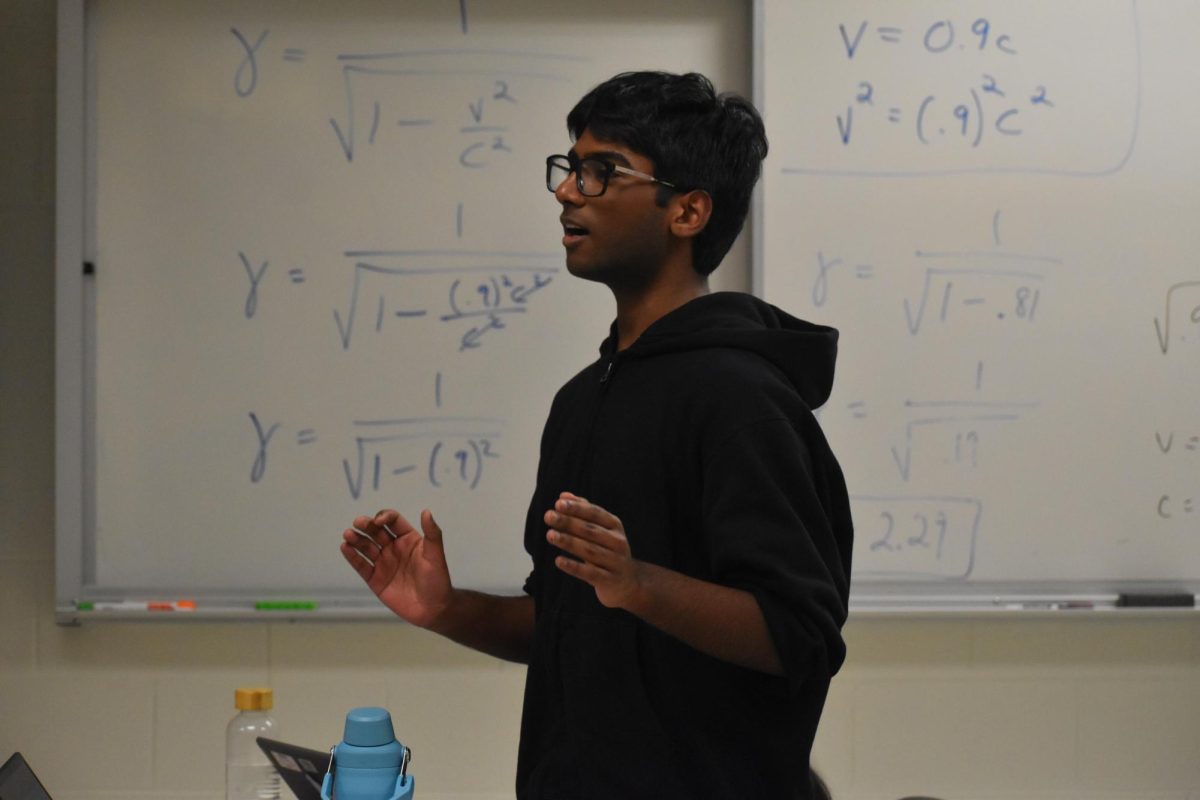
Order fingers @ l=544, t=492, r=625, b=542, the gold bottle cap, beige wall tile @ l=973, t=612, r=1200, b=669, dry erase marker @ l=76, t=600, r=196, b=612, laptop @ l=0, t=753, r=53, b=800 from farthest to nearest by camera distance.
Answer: beige wall tile @ l=973, t=612, r=1200, b=669 → dry erase marker @ l=76, t=600, r=196, b=612 → the gold bottle cap → laptop @ l=0, t=753, r=53, b=800 → fingers @ l=544, t=492, r=625, b=542

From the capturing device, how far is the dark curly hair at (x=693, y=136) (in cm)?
123

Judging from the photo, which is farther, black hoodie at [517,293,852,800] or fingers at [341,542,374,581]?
fingers at [341,542,374,581]

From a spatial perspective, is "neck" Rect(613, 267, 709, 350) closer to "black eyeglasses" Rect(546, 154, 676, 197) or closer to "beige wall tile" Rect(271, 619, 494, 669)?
"black eyeglasses" Rect(546, 154, 676, 197)

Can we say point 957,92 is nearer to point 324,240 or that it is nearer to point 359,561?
point 324,240

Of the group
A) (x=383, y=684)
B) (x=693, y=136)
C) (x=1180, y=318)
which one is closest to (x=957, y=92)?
(x=1180, y=318)

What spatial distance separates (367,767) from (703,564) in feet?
1.15

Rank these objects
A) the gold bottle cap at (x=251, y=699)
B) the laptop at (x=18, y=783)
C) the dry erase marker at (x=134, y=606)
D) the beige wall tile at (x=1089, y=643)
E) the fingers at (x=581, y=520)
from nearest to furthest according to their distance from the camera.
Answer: the fingers at (x=581, y=520)
the laptop at (x=18, y=783)
the gold bottle cap at (x=251, y=699)
the dry erase marker at (x=134, y=606)
the beige wall tile at (x=1089, y=643)

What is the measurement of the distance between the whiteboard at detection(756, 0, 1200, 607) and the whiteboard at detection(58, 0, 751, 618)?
0.29 m

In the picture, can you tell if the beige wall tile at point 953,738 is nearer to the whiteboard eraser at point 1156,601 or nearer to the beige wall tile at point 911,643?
the beige wall tile at point 911,643

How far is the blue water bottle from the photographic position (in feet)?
3.30

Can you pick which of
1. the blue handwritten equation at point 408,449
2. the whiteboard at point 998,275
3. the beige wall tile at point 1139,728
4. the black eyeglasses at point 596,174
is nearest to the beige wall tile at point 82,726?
the blue handwritten equation at point 408,449

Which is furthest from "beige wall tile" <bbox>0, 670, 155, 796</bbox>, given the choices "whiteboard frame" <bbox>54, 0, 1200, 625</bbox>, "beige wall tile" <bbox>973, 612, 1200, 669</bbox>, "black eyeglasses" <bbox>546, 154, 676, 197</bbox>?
"beige wall tile" <bbox>973, 612, 1200, 669</bbox>

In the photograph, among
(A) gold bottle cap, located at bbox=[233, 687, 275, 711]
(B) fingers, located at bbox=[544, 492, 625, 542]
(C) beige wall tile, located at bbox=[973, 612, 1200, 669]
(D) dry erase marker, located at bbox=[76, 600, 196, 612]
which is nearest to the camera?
(B) fingers, located at bbox=[544, 492, 625, 542]

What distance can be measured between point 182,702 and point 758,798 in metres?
1.47
